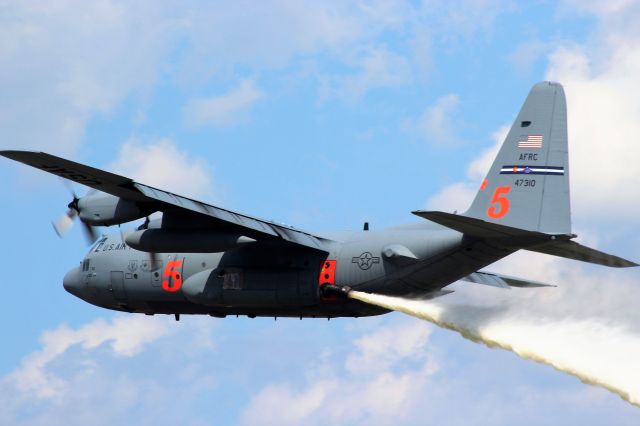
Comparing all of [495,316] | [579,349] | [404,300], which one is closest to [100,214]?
[404,300]

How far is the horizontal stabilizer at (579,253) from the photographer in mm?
30297

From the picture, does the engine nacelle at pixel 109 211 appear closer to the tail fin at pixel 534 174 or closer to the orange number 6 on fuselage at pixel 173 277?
the orange number 6 on fuselage at pixel 173 277

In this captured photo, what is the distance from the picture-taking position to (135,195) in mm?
32625

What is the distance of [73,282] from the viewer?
3938 cm

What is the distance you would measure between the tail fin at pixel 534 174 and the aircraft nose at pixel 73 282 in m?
13.4

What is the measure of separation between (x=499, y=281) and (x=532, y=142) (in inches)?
348

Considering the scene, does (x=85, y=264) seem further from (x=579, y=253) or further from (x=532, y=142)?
(x=579, y=253)

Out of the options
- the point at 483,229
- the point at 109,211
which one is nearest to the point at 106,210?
the point at 109,211

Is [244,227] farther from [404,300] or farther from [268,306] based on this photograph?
[404,300]

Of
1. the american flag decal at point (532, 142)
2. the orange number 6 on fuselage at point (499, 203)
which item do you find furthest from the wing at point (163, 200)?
the american flag decal at point (532, 142)

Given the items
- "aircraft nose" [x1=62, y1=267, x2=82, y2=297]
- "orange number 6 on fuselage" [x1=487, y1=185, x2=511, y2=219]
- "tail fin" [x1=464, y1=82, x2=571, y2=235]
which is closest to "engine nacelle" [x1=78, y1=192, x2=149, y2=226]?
"aircraft nose" [x1=62, y1=267, x2=82, y2=297]

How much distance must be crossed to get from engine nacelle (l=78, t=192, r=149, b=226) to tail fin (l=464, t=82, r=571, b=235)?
8481 millimetres

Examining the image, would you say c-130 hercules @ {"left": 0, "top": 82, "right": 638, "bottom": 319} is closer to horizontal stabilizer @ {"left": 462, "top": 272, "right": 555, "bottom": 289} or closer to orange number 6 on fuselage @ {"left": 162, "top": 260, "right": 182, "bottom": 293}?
orange number 6 on fuselage @ {"left": 162, "top": 260, "right": 182, "bottom": 293}

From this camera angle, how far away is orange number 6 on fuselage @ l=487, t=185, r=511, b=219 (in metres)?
31.0
